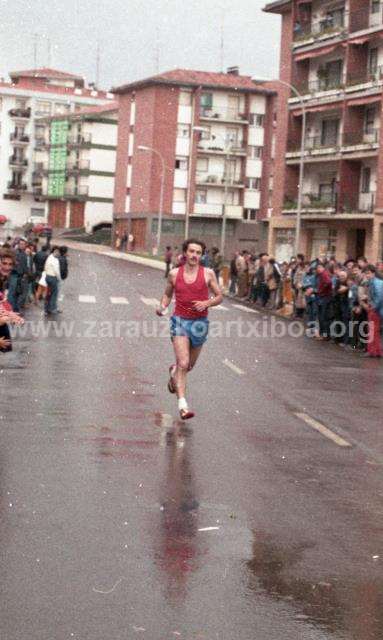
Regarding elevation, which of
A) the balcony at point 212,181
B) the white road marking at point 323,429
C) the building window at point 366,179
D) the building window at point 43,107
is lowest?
the white road marking at point 323,429

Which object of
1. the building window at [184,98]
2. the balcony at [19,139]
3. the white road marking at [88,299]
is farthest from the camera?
the balcony at [19,139]

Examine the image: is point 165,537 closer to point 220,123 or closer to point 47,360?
point 47,360

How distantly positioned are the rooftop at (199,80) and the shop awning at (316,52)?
28425 millimetres

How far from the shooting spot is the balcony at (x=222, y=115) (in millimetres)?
95625

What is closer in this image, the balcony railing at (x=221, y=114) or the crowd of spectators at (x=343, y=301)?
the crowd of spectators at (x=343, y=301)

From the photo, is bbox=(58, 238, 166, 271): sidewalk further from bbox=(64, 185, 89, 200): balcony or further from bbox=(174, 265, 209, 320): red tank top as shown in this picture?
bbox=(174, 265, 209, 320): red tank top

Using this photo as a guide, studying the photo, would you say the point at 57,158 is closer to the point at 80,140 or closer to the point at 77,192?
the point at 80,140

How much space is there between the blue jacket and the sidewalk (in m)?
44.9

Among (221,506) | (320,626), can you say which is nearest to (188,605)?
(320,626)

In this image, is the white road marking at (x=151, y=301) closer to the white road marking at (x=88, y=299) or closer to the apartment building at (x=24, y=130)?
the white road marking at (x=88, y=299)

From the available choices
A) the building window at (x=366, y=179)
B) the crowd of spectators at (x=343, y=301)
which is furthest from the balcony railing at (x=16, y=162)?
the crowd of spectators at (x=343, y=301)

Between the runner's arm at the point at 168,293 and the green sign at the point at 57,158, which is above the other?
the green sign at the point at 57,158

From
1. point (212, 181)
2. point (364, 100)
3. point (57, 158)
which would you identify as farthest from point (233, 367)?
point (57, 158)

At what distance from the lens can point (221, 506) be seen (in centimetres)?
838
